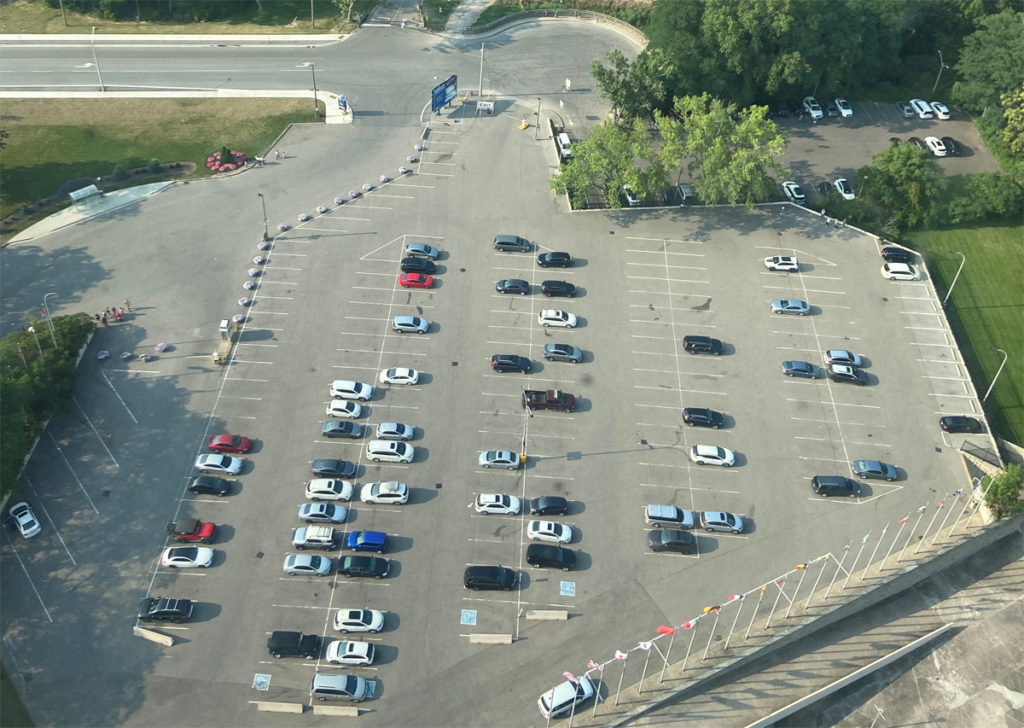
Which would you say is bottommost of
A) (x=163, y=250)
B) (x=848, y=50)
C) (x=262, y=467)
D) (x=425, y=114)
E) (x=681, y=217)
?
(x=262, y=467)

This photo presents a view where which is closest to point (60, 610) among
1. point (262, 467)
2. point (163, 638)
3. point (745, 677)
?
point (163, 638)

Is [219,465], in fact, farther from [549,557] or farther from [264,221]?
[264,221]

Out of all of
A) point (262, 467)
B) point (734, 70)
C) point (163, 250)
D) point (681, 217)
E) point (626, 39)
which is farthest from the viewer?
point (626, 39)

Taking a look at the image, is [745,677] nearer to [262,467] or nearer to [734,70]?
[262,467]

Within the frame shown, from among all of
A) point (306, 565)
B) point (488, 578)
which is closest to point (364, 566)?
point (306, 565)

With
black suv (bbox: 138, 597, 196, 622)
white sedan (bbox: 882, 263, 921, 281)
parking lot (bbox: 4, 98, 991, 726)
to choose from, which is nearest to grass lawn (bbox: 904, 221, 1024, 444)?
parking lot (bbox: 4, 98, 991, 726)

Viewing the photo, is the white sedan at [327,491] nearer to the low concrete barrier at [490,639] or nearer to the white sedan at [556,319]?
the low concrete barrier at [490,639]

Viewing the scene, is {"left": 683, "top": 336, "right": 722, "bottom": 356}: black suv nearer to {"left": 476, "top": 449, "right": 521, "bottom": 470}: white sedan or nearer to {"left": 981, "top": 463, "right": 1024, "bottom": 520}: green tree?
{"left": 476, "top": 449, "right": 521, "bottom": 470}: white sedan
